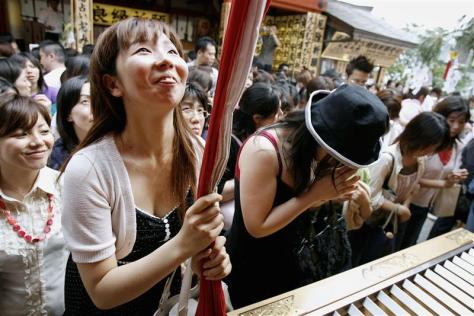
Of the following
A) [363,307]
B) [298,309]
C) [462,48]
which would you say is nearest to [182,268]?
[298,309]

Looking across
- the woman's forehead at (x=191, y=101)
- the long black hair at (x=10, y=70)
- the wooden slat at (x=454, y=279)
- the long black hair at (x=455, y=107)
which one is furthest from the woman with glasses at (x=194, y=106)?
the long black hair at (x=455, y=107)

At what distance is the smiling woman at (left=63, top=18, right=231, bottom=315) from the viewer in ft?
2.49

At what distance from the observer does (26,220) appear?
1.36 meters

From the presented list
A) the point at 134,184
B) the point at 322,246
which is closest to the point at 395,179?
the point at 322,246

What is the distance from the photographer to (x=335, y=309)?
3.69 ft

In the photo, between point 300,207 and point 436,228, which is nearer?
point 300,207

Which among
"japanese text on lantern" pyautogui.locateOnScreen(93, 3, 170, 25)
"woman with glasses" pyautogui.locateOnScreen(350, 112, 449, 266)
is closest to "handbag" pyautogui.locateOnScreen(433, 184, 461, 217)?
"woman with glasses" pyautogui.locateOnScreen(350, 112, 449, 266)

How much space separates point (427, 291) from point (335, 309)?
0.48 m

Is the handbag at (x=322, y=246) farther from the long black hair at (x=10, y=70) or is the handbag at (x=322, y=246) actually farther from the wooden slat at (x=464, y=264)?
the long black hair at (x=10, y=70)

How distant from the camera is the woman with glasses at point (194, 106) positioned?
200 centimetres

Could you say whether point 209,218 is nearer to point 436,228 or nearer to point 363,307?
point 363,307

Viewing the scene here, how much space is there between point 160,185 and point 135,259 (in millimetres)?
247

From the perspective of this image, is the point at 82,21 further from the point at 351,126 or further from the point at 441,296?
the point at 441,296

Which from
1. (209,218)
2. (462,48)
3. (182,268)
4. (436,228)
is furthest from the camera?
(462,48)
